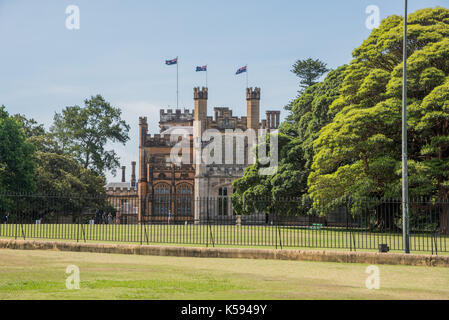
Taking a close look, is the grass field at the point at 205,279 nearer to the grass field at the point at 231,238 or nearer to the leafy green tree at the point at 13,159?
the grass field at the point at 231,238

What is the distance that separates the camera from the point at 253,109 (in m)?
71.5

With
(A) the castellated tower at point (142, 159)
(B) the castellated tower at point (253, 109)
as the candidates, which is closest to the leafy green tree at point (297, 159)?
(B) the castellated tower at point (253, 109)

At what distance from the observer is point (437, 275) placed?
12.8 meters

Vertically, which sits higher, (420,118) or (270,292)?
(420,118)

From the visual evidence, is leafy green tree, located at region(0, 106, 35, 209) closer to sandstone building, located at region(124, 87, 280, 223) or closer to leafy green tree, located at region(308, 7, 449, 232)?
sandstone building, located at region(124, 87, 280, 223)

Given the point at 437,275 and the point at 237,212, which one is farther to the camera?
the point at 237,212

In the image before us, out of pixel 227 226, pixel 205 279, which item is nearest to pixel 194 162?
pixel 227 226

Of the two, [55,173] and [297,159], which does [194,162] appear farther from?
[297,159]

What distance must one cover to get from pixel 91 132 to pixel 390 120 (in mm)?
44140

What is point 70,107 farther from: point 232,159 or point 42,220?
point 42,220

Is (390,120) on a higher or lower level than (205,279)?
higher

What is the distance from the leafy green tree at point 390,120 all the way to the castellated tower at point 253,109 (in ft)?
124
